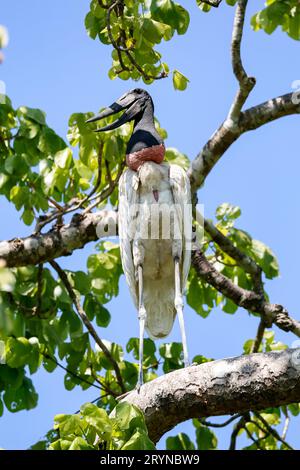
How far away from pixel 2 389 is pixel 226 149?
2.58 m

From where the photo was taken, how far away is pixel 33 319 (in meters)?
7.50

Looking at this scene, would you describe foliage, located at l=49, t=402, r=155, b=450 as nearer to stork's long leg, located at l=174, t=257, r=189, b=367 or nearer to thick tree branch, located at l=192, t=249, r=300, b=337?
stork's long leg, located at l=174, t=257, r=189, b=367

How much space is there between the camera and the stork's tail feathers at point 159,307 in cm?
668

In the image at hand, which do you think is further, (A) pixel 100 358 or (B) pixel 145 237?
(A) pixel 100 358

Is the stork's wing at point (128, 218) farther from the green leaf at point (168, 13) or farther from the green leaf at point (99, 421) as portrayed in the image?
the green leaf at point (99, 421)

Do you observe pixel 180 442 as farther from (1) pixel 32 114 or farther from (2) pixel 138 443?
(2) pixel 138 443

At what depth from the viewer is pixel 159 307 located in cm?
675

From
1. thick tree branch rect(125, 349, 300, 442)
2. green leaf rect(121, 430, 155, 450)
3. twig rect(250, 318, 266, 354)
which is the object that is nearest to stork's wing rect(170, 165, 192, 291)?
twig rect(250, 318, 266, 354)

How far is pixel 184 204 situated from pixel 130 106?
115 centimetres

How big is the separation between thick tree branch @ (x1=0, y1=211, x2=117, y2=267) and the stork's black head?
730 mm

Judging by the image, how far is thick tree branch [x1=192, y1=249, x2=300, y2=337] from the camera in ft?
24.0

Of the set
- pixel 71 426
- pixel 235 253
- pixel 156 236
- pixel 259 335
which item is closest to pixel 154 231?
pixel 156 236
